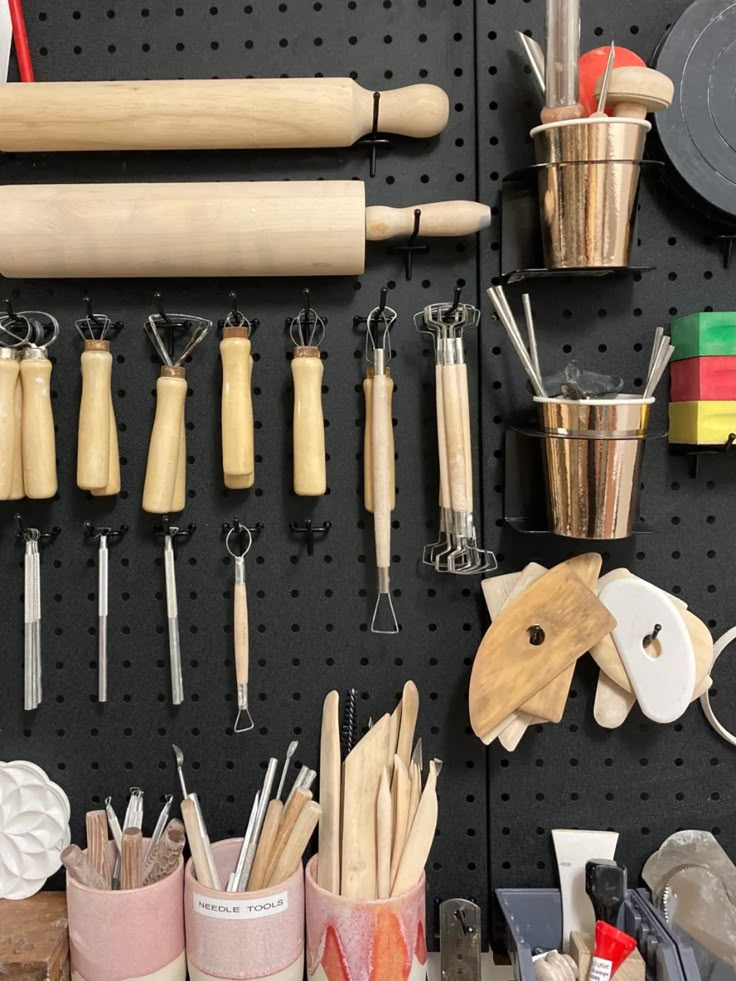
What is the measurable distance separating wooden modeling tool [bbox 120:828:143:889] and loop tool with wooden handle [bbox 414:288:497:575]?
441 mm

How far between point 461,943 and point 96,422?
0.71m

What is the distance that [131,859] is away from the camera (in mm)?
856

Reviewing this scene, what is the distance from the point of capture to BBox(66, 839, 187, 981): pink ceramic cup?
2.73 feet

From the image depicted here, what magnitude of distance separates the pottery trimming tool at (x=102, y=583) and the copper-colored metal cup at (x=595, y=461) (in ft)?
1.69

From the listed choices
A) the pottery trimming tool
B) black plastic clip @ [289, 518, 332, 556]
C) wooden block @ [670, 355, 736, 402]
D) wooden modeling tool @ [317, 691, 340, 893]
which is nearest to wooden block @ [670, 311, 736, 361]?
wooden block @ [670, 355, 736, 402]

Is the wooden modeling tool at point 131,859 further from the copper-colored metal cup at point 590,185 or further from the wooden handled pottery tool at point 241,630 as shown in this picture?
the copper-colored metal cup at point 590,185

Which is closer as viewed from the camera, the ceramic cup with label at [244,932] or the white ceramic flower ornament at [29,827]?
the ceramic cup with label at [244,932]

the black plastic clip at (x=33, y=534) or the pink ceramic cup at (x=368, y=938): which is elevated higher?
the black plastic clip at (x=33, y=534)

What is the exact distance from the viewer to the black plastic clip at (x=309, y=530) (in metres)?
0.94

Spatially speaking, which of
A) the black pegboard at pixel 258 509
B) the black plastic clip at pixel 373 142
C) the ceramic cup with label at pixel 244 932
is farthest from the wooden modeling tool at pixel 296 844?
the black plastic clip at pixel 373 142

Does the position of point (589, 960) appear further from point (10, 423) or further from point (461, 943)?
point (10, 423)

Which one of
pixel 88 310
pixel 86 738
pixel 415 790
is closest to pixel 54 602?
pixel 86 738

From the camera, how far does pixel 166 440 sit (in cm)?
87

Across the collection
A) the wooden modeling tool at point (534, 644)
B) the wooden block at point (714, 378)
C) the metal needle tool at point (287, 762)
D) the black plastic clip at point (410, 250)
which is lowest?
the metal needle tool at point (287, 762)
